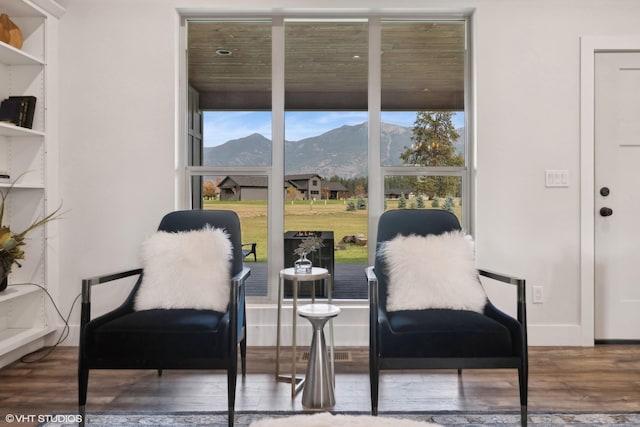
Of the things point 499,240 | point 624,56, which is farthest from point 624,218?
point 624,56

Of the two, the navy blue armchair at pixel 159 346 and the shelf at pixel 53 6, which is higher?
the shelf at pixel 53 6

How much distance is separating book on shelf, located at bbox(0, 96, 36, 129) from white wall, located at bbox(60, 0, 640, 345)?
0.72ft

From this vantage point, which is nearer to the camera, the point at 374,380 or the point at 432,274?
the point at 374,380

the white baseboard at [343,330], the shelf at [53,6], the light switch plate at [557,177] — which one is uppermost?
the shelf at [53,6]

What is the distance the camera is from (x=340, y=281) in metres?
3.17

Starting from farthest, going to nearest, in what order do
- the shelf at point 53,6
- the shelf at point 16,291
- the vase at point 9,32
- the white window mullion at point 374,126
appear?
the white window mullion at point 374,126 < the shelf at point 53,6 < the vase at point 9,32 < the shelf at point 16,291

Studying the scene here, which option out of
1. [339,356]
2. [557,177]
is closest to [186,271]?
[339,356]

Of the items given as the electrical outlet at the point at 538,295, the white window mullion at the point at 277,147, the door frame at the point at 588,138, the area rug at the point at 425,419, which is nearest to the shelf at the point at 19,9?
the white window mullion at the point at 277,147

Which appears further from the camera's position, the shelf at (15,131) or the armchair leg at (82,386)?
the shelf at (15,131)

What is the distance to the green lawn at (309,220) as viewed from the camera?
3154 millimetres

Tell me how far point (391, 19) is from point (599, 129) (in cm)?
167

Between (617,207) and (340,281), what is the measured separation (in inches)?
80.1

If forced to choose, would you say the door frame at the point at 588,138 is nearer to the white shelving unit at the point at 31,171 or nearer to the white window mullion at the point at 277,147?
the white window mullion at the point at 277,147

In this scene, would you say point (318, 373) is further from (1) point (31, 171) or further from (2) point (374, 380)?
(1) point (31, 171)
